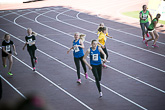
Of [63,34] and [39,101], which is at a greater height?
[39,101]

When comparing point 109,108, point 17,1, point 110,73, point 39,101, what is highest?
point 39,101

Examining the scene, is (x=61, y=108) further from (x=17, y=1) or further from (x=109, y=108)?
(x=17, y=1)

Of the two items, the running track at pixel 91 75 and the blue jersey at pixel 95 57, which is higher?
the blue jersey at pixel 95 57

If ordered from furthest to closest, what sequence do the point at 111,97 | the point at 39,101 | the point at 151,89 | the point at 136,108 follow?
the point at 151,89
the point at 111,97
the point at 136,108
the point at 39,101

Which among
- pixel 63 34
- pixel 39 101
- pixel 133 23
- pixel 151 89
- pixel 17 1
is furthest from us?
pixel 17 1

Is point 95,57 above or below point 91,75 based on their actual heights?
above

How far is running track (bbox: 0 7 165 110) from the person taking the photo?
8.43 m

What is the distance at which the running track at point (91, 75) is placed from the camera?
843 cm

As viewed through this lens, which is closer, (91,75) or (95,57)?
(95,57)

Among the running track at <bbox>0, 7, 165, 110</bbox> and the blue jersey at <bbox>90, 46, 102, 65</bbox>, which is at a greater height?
the blue jersey at <bbox>90, 46, 102, 65</bbox>

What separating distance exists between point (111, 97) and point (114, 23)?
45.9ft

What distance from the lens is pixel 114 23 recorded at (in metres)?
22.0

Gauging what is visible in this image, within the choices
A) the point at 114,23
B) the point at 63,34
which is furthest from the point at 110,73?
the point at 114,23

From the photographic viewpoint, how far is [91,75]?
11016mm
